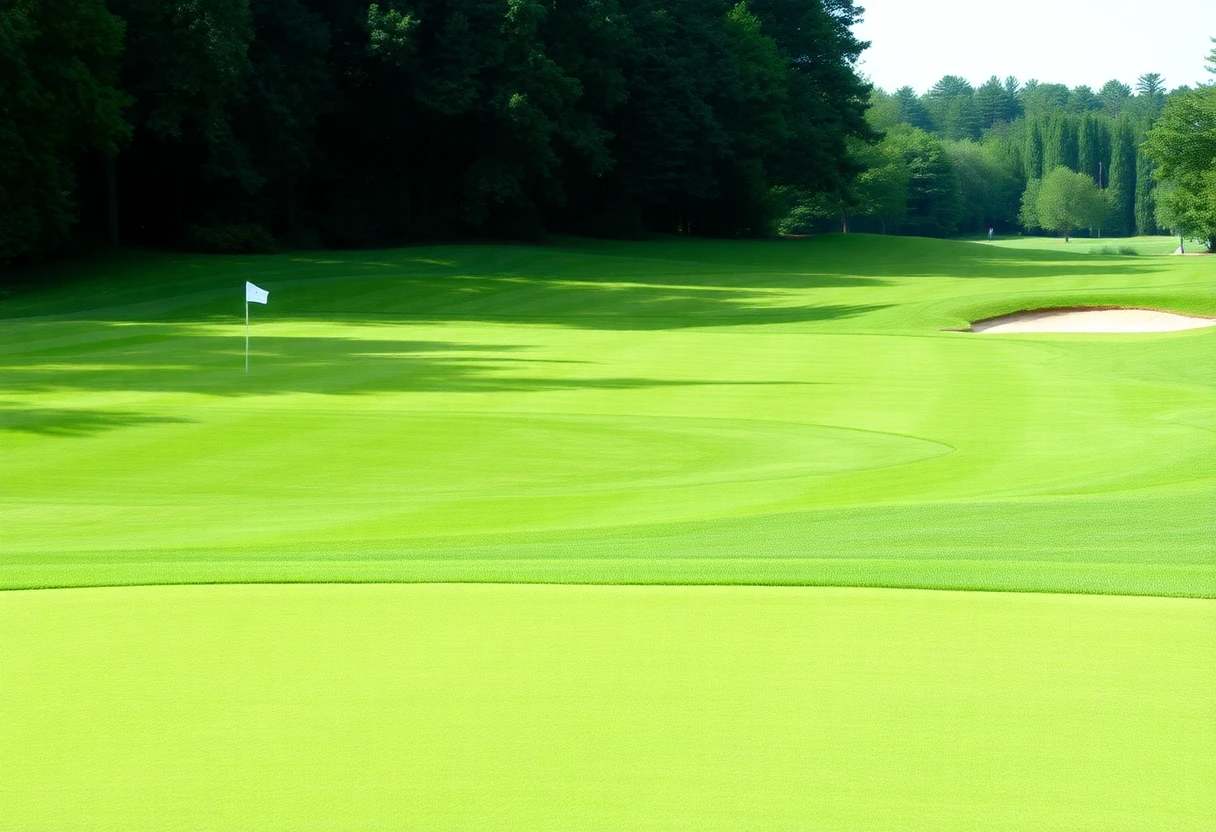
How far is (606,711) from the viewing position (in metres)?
4.36

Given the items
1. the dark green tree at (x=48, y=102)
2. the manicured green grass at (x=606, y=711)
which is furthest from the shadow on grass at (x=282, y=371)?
the dark green tree at (x=48, y=102)

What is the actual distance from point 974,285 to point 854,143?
7047cm

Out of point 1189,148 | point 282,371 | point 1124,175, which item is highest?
point 1124,175

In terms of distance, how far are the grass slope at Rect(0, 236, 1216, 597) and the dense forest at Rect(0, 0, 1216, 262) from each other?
1371cm

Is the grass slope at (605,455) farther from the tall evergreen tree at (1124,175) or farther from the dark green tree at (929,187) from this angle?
the tall evergreen tree at (1124,175)

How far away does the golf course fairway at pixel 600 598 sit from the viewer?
12.3 feet

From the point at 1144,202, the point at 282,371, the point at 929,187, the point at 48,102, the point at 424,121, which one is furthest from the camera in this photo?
the point at 1144,202

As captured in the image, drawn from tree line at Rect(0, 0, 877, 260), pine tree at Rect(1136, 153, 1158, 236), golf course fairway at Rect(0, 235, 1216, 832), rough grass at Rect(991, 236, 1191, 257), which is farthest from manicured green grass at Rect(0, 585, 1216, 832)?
pine tree at Rect(1136, 153, 1158, 236)

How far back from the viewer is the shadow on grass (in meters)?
18.1

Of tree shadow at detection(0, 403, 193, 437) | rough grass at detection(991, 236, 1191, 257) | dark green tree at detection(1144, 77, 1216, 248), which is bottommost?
tree shadow at detection(0, 403, 193, 437)

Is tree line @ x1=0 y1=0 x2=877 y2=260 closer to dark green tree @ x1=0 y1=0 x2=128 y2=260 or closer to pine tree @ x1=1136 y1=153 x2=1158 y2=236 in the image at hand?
dark green tree @ x1=0 y1=0 x2=128 y2=260

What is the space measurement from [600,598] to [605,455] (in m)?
7.70

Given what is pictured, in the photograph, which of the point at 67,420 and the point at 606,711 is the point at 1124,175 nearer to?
the point at 67,420

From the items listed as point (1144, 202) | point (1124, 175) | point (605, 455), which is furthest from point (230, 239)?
point (1124, 175)
